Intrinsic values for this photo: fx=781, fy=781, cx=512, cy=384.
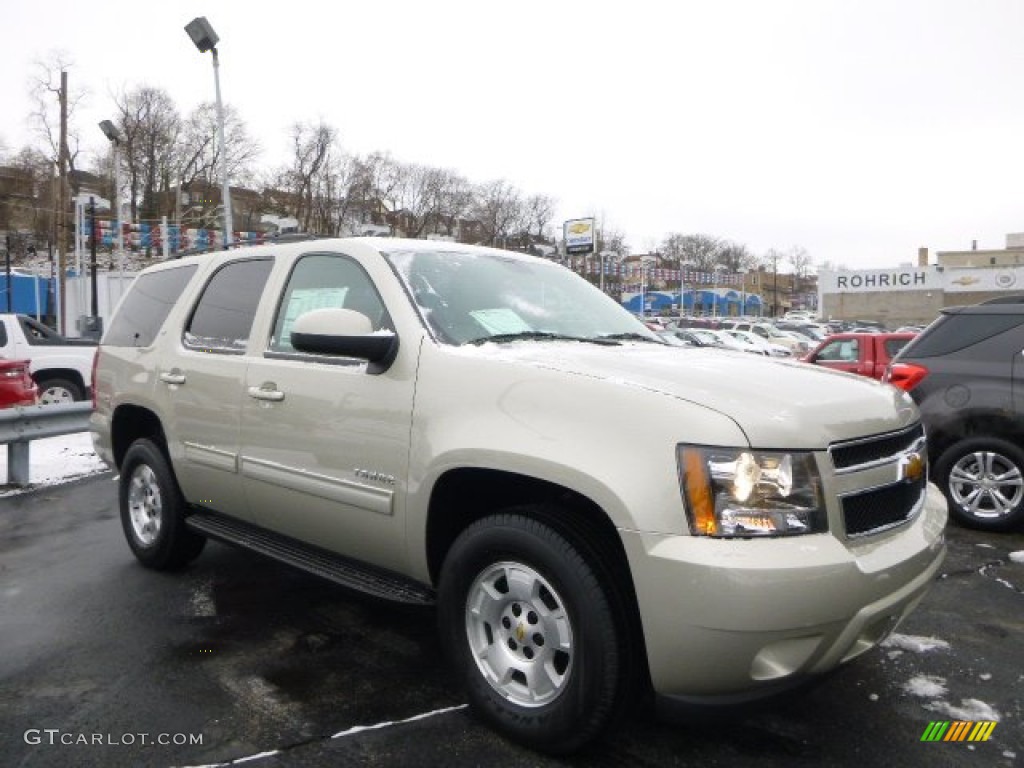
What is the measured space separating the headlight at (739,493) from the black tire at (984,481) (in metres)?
3.97

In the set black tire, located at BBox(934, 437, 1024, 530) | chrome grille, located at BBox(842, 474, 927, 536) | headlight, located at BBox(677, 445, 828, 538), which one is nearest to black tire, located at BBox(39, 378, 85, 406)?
black tire, located at BBox(934, 437, 1024, 530)

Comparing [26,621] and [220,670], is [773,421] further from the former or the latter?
[26,621]

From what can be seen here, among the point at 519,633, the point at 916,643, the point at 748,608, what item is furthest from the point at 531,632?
the point at 916,643

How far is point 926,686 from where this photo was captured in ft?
10.4

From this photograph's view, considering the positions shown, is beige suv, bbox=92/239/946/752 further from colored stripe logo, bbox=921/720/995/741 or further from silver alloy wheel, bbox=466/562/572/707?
colored stripe logo, bbox=921/720/995/741

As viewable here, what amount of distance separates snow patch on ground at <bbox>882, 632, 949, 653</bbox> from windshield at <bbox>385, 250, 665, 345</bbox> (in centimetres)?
178

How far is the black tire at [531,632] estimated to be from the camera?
2.41 m

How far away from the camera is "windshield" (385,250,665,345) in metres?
3.24

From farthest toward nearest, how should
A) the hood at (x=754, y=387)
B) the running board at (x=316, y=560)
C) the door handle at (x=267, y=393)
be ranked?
the door handle at (x=267, y=393) < the running board at (x=316, y=560) < the hood at (x=754, y=387)

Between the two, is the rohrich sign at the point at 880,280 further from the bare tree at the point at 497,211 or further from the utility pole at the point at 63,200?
the utility pole at the point at 63,200

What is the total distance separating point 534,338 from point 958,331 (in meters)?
4.09

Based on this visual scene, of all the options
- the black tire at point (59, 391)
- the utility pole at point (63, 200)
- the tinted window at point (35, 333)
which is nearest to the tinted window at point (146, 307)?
the black tire at point (59, 391)

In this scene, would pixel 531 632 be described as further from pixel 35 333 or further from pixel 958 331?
pixel 35 333

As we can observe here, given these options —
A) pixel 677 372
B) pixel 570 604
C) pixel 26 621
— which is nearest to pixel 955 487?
pixel 677 372
